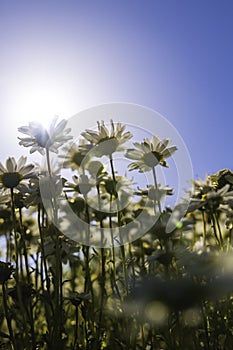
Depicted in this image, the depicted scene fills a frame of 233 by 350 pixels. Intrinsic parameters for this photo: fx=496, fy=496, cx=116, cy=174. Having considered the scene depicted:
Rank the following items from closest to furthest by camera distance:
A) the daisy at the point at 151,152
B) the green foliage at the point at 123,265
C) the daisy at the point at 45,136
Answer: the green foliage at the point at 123,265 < the daisy at the point at 45,136 < the daisy at the point at 151,152

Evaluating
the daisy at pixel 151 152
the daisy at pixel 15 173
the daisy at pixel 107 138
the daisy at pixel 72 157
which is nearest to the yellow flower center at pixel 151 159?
the daisy at pixel 151 152

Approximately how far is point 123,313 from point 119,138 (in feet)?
2.41

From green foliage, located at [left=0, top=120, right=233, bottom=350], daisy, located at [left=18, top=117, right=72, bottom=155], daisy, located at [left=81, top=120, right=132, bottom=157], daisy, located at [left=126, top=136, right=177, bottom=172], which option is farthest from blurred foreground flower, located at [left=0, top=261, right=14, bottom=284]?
daisy, located at [left=126, top=136, right=177, bottom=172]

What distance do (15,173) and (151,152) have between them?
61cm

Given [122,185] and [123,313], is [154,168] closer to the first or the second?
[122,185]

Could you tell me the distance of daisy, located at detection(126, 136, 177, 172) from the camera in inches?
88.0

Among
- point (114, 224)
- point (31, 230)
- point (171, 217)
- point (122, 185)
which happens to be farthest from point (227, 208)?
point (31, 230)

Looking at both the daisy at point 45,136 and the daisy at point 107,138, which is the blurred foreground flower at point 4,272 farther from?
the daisy at point 107,138

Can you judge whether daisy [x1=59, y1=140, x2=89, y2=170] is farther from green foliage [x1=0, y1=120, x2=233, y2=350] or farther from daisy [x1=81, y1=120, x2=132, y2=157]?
daisy [x1=81, y1=120, x2=132, y2=157]

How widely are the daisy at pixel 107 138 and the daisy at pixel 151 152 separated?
8cm

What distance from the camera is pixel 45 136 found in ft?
6.64

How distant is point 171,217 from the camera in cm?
231

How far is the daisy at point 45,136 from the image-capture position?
2025mm

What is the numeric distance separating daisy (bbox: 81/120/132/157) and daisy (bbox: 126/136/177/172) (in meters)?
0.08
